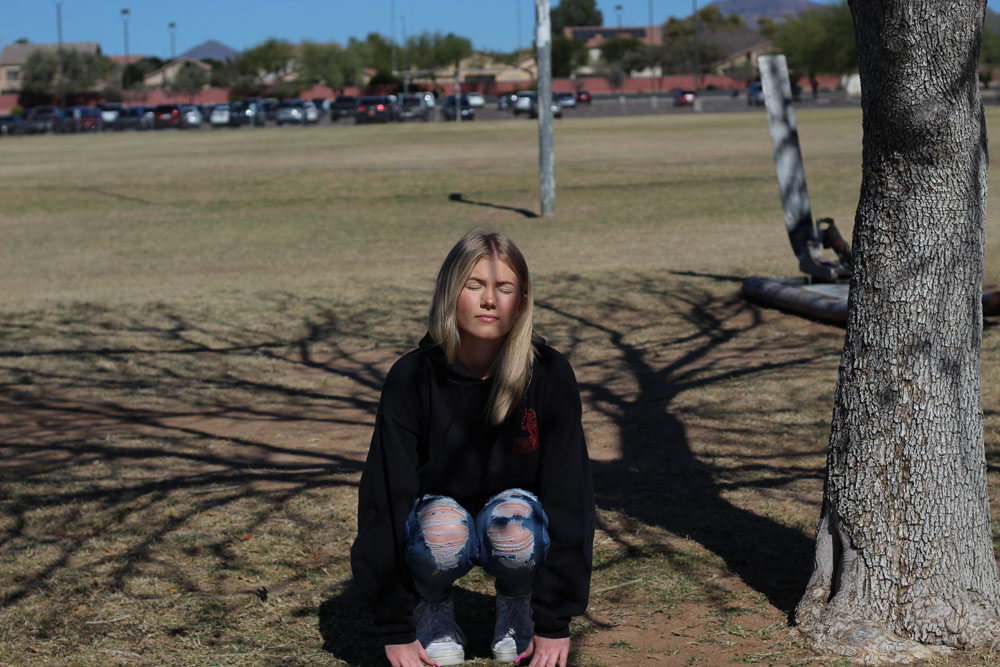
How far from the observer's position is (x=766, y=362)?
25.6ft

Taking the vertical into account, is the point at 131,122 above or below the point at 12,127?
above

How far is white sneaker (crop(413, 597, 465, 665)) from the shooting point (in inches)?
134

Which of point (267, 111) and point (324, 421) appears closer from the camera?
point (324, 421)

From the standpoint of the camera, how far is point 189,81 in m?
111

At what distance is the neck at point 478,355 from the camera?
3303mm

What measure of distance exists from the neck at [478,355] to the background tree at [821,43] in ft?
286

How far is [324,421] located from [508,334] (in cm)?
372

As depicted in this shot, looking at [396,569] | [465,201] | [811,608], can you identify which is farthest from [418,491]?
[465,201]

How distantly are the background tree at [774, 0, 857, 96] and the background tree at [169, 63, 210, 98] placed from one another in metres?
55.1

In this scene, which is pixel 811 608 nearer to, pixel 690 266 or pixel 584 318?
pixel 584 318

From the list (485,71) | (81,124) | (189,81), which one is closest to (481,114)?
(81,124)

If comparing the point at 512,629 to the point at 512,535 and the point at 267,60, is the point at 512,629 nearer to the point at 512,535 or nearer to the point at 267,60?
the point at 512,535

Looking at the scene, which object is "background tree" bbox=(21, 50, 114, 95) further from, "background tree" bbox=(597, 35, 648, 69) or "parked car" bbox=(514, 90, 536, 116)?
"background tree" bbox=(597, 35, 648, 69)

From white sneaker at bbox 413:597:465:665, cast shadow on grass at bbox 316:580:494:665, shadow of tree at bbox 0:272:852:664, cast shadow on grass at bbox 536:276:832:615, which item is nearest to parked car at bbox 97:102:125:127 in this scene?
shadow of tree at bbox 0:272:852:664
